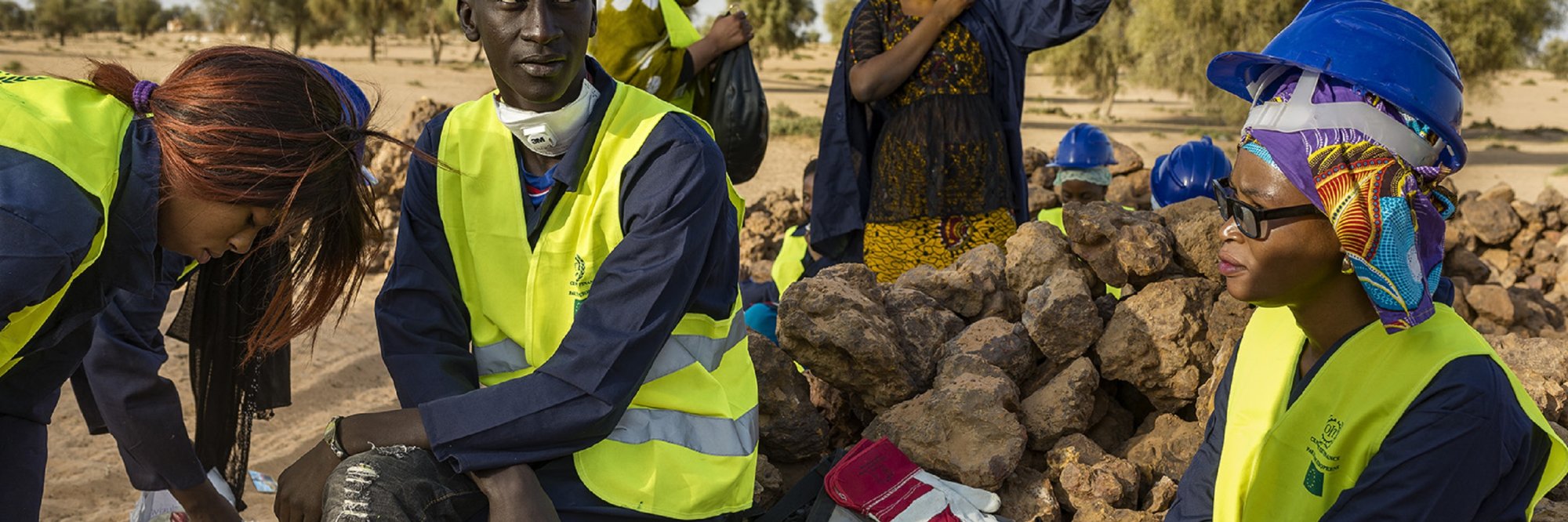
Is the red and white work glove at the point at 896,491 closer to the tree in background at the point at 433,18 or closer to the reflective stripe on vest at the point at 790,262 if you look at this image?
the reflective stripe on vest at the point at 790,262

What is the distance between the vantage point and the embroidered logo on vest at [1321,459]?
207 cm

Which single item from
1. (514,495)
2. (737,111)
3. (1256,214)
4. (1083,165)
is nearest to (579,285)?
(514,495)

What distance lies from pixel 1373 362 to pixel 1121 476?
3.31 feet

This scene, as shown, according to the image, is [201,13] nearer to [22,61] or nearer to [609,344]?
[22,61]

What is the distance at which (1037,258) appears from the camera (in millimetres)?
3693

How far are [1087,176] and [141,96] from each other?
5.35 m

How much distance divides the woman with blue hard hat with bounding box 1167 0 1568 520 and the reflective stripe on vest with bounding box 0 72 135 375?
1.85 metres

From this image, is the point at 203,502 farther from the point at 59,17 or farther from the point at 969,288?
the point at 59,17

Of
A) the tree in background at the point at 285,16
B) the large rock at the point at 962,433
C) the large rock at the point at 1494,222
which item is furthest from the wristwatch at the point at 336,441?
the tree in background at the point at 285,16

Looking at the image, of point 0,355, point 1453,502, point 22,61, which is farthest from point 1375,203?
point 22,61

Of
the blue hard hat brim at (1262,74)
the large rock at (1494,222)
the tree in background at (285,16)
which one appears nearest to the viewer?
the blue hard hat brim at (1262,74)

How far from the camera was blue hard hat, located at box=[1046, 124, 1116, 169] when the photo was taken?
6.89 m

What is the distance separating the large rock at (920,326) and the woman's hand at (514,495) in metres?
1.35

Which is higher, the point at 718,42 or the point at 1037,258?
the point at 718,42
